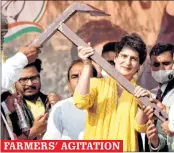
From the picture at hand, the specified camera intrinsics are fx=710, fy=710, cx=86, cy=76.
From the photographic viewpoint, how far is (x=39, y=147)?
4.70 metres

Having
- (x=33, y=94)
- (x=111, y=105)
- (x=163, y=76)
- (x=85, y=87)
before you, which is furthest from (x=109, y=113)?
(x=33, y=94)

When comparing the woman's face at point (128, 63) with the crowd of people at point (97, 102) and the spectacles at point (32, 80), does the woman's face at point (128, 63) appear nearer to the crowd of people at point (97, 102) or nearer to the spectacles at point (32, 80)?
the crowd of people at point (97, 102)

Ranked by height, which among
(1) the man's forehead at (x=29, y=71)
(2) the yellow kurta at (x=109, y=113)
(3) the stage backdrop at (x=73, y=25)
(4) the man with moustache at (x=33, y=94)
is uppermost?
(3) the stage backdrop at (x=73, y=25)

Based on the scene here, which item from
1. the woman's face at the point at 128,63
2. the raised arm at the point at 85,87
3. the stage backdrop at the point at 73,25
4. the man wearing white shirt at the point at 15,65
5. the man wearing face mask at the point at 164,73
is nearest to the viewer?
the man wearing white shirt at the point at 15,65

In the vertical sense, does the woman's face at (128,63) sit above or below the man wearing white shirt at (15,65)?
above

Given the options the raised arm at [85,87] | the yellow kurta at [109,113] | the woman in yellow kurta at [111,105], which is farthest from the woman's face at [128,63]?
the raised arm at [85,87]

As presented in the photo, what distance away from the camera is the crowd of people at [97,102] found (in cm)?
444

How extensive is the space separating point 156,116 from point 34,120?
871mm

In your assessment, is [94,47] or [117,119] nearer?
[117,119]

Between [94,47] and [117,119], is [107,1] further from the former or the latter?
[117,119]

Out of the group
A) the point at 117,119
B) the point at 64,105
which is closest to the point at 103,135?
the point at 117,119

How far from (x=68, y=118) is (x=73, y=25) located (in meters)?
0.63

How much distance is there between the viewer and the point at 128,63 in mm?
4551

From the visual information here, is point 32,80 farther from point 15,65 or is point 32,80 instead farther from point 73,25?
point 15,65
